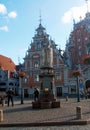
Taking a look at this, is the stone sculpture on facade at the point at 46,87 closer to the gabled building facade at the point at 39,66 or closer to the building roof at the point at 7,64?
the gabled building facade at the point at 39,66

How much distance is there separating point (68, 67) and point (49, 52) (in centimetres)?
3067

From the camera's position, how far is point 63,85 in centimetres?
5103

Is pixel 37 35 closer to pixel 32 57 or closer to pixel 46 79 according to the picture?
pixel 32 57

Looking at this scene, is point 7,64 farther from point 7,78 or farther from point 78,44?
point 78,44

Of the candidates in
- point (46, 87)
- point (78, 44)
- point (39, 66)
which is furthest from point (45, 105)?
point (78, 44)

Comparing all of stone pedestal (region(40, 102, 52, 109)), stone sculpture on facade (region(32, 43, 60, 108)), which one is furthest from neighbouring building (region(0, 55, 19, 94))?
stone pedestal (region(40, 102, 52, 109))

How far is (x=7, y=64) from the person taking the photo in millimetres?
64875

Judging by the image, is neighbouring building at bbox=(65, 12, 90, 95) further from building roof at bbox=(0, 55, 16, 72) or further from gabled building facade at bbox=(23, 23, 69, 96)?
building roof at bbox=(0, 55, 16, 72)

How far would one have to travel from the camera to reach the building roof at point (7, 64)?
206 ft

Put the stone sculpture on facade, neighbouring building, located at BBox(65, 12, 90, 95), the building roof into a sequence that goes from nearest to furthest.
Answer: the stone sculpture on facade → neighbouring building, located at BBox(65, 12, 90, 95) → the building roof

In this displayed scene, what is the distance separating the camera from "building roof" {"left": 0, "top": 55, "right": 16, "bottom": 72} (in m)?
62.7

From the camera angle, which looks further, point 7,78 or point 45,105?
point 7,78

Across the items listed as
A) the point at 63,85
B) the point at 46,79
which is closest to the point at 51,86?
the point at 46,79

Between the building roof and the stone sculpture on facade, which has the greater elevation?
the building roof
